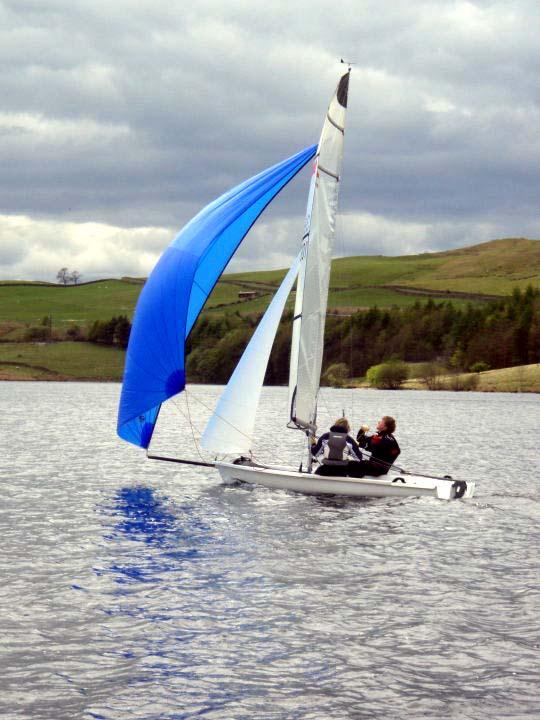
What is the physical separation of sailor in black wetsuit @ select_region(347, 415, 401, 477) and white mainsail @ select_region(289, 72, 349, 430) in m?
1.59

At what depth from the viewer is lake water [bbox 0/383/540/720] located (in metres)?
10.7

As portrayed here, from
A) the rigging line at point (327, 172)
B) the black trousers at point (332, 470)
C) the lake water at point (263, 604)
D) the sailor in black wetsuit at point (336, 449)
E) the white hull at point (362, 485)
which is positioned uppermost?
the rigging line at point (327, 172)

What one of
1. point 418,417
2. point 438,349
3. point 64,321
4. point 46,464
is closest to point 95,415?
point 418,417

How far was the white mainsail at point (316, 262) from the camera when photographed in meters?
25.0

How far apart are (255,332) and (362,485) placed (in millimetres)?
4765

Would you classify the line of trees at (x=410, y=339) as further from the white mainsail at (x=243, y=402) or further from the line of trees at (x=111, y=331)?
the white mainsail at (x=243, y=402)

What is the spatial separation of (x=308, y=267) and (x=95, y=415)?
54357 millimetres

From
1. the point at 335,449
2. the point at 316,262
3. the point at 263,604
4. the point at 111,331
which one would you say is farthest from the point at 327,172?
the point at 111,331

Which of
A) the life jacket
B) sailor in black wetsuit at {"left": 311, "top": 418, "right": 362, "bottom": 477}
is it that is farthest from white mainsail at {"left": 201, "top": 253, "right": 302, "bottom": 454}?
the life jacket

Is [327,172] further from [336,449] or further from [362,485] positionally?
[362,485]

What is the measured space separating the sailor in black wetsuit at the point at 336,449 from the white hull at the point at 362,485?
34 cm

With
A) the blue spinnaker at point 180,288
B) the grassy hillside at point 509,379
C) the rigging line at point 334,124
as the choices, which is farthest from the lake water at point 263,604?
the grassy hillside at point 509,379

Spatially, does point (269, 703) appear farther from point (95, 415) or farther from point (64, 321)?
point (64, 321)

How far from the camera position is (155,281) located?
79.7ft
